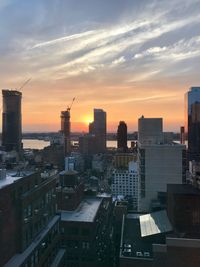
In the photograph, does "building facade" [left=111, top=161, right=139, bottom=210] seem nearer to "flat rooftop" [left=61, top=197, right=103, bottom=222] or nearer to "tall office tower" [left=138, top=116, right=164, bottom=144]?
"tall office tower" [left=138, top=116, right=164, bottom=144]

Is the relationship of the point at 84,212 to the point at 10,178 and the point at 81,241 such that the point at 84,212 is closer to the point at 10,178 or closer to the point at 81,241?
the point at 81,241

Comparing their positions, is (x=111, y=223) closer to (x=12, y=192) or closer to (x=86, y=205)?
(x=86, y=205)

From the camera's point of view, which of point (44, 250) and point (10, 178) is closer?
point (10, 178)

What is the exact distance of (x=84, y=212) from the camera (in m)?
64.1

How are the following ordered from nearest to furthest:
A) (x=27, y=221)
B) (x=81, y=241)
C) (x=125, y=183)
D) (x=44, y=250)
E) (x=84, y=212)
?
(x=27, y=221)
(x=44, y=250)
(x=81, y=241)
(x=84, y=212)
(x=125, y=183)

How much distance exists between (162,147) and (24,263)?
199ft

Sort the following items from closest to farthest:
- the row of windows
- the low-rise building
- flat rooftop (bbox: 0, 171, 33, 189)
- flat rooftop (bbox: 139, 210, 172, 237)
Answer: flat rooftop (bbox: 0, 171, 33, 189)
the row of windows
flat rooftop (bbox: 139, 210, 172, 237)
the low-rise building

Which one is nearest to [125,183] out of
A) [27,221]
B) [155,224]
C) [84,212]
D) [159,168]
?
[159,168]

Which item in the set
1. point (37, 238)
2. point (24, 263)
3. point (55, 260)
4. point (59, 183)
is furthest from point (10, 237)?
point (59, 183)

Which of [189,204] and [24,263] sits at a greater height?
[189,204]

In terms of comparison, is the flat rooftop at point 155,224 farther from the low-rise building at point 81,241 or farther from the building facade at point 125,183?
the building facade at point 125,183

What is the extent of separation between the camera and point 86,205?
70250 mm

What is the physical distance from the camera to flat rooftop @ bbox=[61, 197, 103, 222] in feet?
193

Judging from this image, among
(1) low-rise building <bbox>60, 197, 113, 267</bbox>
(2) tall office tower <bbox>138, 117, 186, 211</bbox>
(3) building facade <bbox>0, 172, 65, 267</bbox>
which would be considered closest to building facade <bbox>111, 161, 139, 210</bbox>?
(2) tall office tower <bbox>138, 117, 186, 211</bbox>
